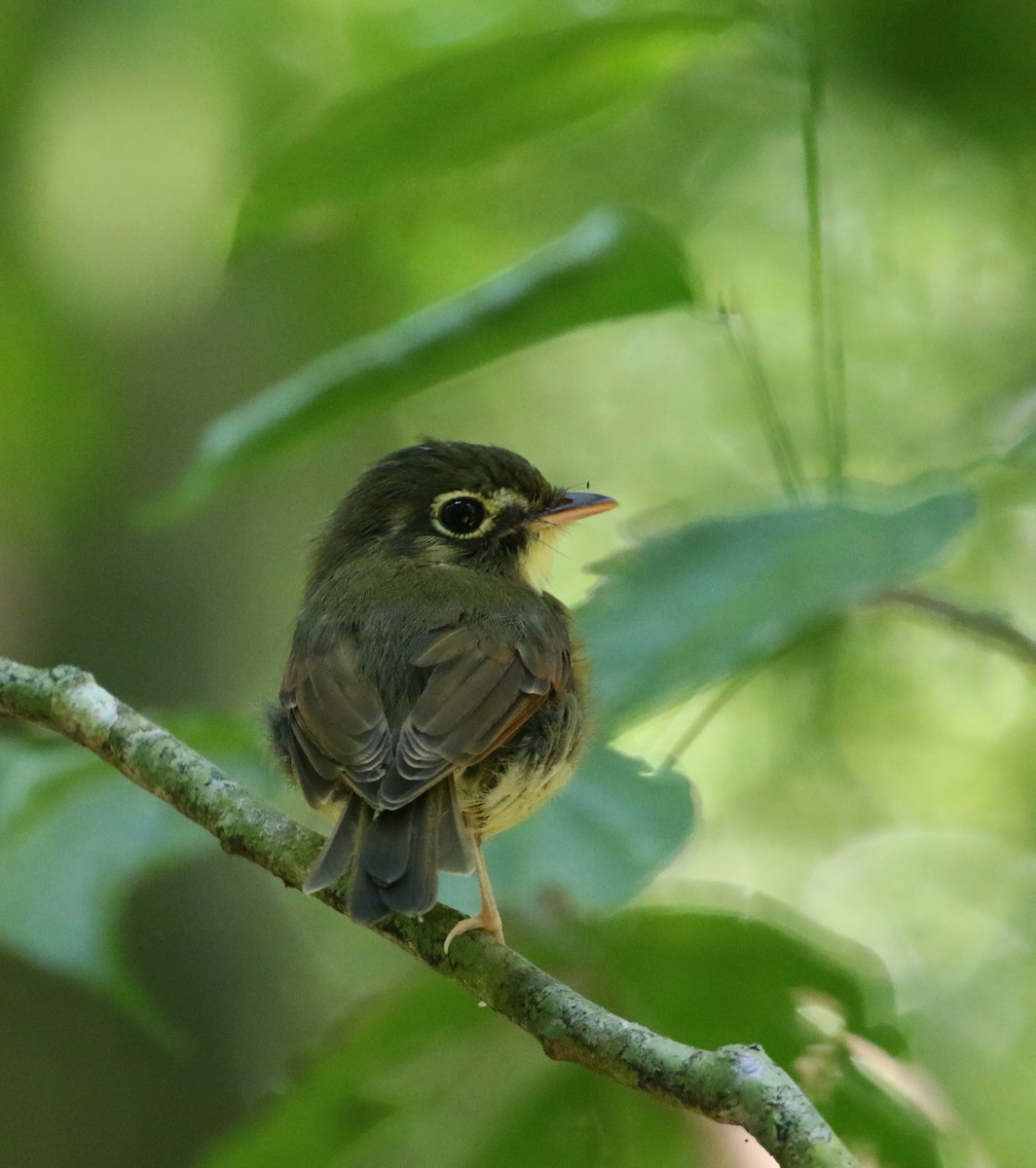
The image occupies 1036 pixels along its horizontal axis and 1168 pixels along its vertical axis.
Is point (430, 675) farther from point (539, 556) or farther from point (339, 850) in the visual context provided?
point (539, 556)

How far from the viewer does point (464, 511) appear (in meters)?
4.46

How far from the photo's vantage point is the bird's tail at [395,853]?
2.83 metres

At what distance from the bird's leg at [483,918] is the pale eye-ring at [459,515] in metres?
1.35

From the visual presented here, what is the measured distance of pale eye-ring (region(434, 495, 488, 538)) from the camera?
14.6 ft

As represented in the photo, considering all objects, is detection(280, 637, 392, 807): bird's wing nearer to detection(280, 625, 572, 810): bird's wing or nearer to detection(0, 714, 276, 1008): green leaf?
detection(280, 625, 572, 810): bird's wing

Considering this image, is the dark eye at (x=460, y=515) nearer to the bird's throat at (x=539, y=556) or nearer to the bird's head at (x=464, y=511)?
the bird's head at (x=464, y=511)

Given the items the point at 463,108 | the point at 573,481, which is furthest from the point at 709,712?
the point at 573,481

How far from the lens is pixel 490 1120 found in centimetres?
302

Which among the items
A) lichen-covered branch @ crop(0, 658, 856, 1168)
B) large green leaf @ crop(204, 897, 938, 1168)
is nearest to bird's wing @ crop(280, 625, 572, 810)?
lichen-covered branch @ crop(0, 658, 856, 1168)

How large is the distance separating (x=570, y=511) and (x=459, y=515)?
332 millimetres

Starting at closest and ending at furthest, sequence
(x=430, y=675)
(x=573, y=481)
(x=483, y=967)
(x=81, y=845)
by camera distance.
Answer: (x=483, y=967) < (x=81, y=845) < (x=430, y=675) < (x=573, y=481)

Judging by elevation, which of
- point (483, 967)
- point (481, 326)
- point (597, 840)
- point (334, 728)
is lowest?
point (483, 967)

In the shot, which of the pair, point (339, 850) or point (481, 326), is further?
point (481, 326)

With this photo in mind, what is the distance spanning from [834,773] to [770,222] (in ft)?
11.6
